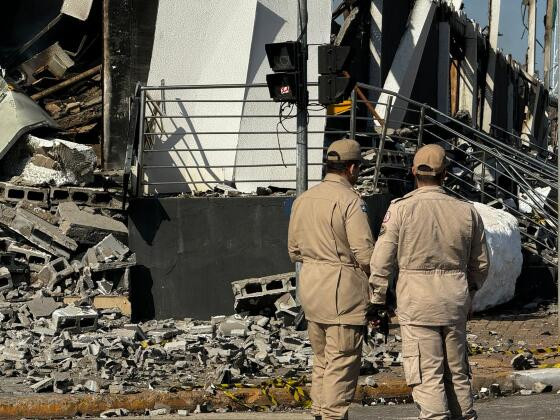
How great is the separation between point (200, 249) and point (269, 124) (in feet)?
9.26

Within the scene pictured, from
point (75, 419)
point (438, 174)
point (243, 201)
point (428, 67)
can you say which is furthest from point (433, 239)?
point (428, 67)

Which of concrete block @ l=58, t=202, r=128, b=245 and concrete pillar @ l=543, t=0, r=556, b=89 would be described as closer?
concrete block @ l=58, t=202, r=128, b=245

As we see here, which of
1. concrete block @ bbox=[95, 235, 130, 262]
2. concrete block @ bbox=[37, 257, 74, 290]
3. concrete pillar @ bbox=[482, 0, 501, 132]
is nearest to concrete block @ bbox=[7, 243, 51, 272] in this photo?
concrete block @ bbox=[37, 257, 74, 290]

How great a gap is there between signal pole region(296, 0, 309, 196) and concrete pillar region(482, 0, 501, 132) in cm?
1800

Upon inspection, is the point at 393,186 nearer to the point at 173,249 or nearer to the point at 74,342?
the point at 173,249

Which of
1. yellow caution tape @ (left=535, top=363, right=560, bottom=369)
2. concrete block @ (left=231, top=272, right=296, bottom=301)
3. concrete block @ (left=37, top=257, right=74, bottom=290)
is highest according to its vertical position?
concrete block @ (left=37, top=257, right=74, bottom=290)

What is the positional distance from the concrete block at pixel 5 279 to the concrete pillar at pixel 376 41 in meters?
9.31

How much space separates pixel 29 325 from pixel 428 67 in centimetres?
1521

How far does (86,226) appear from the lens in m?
14.6

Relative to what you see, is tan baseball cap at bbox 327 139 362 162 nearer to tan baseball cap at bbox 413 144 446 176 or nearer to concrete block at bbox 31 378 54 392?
tan baseball cap at bbox 413 144 446 176

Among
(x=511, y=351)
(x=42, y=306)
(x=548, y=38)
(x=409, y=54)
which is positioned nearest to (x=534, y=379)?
(x=511, y=351)

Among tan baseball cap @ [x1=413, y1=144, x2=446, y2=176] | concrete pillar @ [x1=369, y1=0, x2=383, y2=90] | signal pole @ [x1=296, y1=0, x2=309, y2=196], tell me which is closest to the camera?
tan baseball cap @ [x1=413, y1=144, x2=446, y2=176]

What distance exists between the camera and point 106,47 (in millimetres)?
16719

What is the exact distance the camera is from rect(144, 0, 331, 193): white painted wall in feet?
53.9
